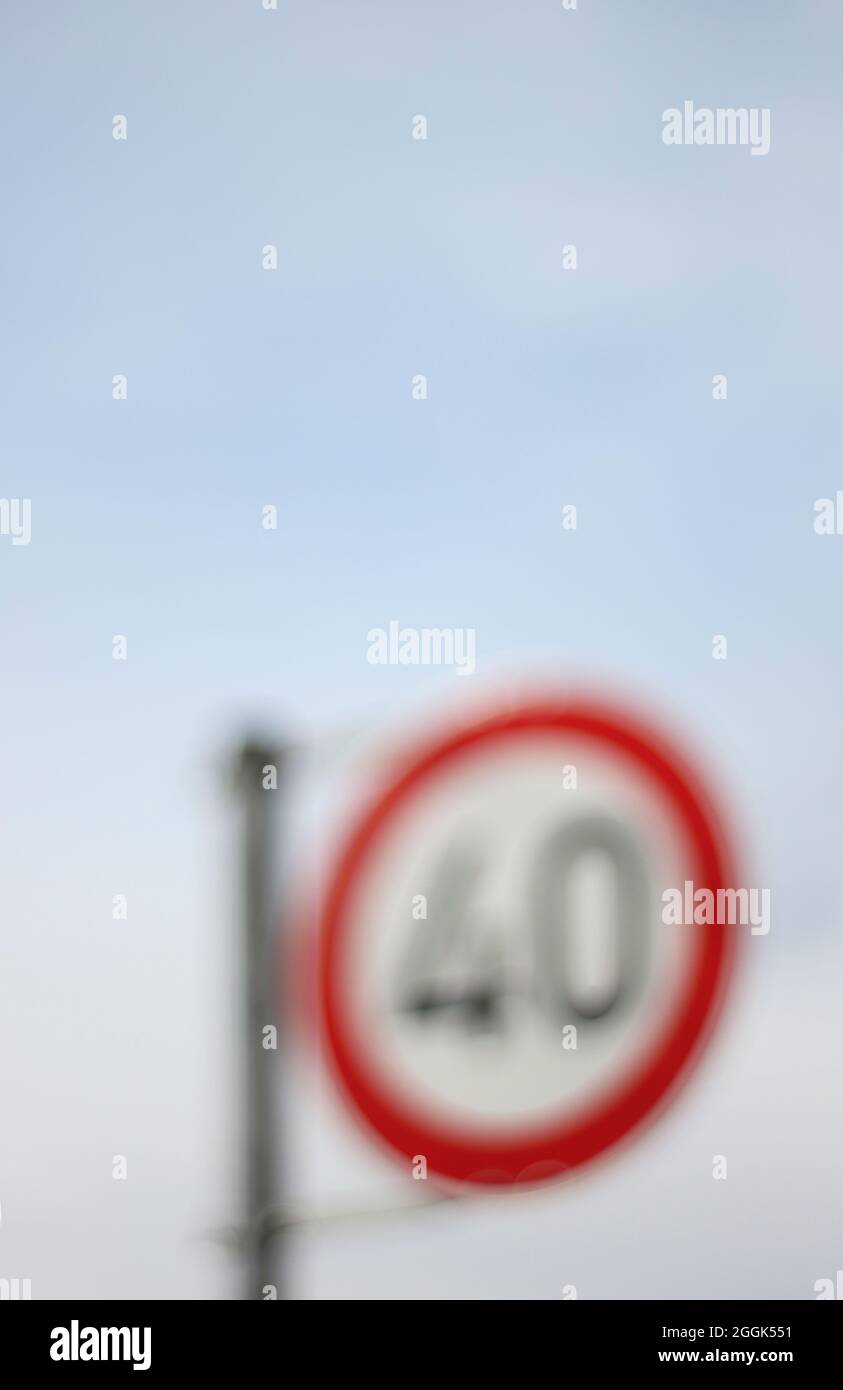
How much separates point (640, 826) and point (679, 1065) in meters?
0.15

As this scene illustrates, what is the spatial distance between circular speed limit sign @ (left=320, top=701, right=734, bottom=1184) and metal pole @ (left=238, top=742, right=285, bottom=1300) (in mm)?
51

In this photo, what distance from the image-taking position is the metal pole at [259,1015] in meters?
0.71

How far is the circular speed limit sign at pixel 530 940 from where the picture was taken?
0.75 meters

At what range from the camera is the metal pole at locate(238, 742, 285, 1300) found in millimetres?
707

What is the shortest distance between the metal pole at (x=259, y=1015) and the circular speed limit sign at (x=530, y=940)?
5cm

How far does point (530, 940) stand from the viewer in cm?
75

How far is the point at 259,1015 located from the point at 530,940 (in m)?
0.16

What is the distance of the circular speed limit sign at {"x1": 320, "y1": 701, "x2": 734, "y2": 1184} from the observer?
75 cm

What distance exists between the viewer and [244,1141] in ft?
2.51
